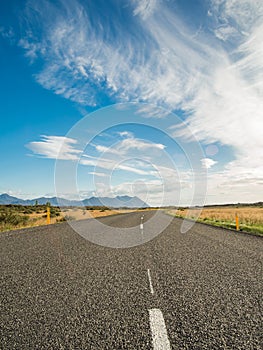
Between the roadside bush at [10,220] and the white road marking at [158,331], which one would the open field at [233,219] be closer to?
the white road marking at [158,331]

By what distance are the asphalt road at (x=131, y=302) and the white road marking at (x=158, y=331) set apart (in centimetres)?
1

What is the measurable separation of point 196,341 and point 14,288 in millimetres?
3494

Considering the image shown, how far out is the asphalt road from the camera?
3111 mm

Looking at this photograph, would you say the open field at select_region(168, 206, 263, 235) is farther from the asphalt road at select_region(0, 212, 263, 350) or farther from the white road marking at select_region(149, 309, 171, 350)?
the white road marking at select_region(149, 309, 171, 350)

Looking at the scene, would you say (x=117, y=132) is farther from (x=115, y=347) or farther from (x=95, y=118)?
(x=115, y=347)

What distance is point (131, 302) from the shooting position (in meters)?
4.26

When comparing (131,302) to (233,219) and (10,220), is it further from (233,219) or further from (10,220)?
(233,219)

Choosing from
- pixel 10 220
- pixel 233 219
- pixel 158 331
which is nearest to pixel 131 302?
pixel 158 331

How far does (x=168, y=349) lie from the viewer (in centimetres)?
286

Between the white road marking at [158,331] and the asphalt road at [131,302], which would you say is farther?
the asphalt road at [131,302]

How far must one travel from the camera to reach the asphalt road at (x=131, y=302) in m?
3.11

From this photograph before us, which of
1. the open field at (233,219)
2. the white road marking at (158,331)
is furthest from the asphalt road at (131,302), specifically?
the open field at (233,219)

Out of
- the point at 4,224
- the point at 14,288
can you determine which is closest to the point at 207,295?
the point at 14,288

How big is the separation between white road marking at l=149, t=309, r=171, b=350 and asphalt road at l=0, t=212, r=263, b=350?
0.01m
